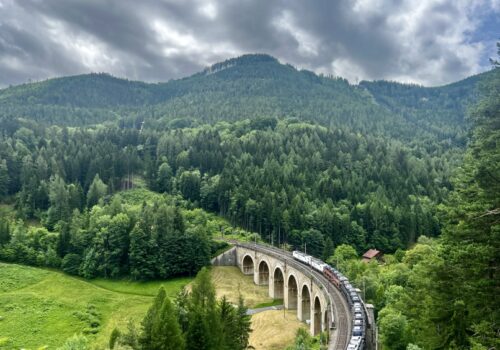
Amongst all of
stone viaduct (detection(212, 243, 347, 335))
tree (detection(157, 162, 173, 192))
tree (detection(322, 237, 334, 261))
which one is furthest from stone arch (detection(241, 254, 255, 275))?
tree (detection(157, 162, 173, 192))

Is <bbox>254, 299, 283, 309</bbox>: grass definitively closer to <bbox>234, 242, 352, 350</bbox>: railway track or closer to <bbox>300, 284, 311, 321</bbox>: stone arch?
<bbox>234, 242, 352, 350</bbox>: railway track

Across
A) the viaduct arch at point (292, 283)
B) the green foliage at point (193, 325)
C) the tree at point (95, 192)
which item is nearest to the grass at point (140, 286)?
the viaduct arch at point (292, 283)

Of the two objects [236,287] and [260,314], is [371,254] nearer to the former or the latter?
[236,287]

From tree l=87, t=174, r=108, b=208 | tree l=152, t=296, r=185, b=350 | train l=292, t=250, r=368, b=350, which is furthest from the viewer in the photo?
tree l=87, t=174, r=108, b=208

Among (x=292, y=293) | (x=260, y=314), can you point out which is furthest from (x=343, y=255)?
(x=260, y=314)

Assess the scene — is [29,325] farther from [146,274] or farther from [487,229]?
[487,229]

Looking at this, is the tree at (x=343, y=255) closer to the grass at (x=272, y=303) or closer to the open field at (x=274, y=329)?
the grass at (x=272, y=303)
